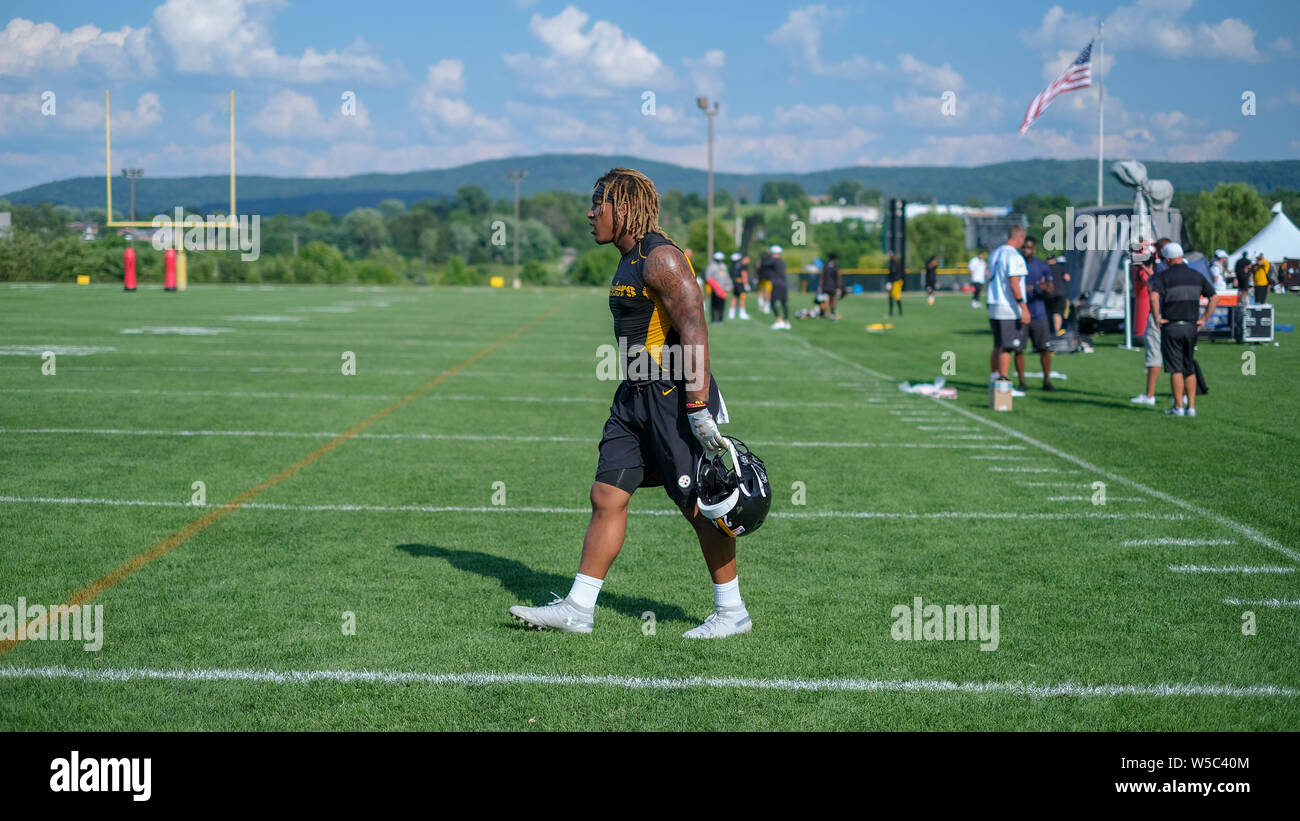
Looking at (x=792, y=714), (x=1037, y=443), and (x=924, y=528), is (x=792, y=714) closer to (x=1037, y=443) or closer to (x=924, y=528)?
(x=924, y=528)

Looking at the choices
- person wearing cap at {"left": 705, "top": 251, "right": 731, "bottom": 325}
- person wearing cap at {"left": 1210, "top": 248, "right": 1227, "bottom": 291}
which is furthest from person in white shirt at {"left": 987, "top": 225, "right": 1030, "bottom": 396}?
person wearing cap at {"left": 705, "top": 251, "right": 731, "bottom": 325}

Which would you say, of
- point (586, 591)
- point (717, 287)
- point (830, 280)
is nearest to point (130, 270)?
point (717, 287)

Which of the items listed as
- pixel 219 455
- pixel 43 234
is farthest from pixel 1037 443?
pixel 43 234

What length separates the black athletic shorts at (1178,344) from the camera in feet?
43.1

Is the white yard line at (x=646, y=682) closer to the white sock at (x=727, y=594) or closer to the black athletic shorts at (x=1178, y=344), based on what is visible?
the white sock at (x=727, y=594)

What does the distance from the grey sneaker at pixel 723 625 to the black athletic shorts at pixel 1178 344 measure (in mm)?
9428

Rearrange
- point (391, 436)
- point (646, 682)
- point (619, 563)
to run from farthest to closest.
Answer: point (391, 436)
point (619, 563)
point (646, 682)

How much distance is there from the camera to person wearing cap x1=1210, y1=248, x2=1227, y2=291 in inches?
987

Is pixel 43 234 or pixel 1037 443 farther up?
pixel 43 234

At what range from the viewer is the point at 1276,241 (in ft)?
158

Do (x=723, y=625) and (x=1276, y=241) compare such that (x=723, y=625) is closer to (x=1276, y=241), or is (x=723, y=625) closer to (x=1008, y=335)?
(x=1008, y=335)

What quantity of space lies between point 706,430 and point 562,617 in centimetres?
109

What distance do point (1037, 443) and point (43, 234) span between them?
60.3 meters
